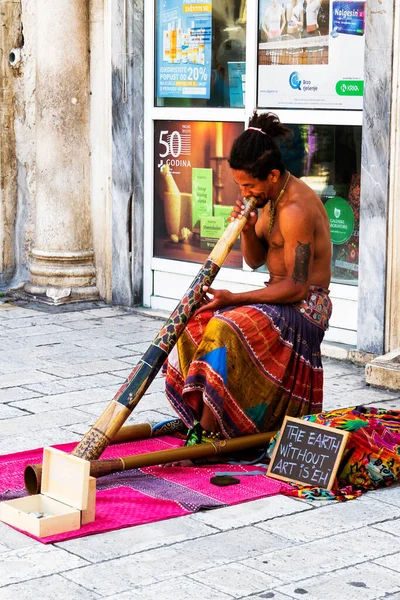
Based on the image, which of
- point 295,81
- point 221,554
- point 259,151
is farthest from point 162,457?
point 295,81

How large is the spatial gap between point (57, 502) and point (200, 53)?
4351mm

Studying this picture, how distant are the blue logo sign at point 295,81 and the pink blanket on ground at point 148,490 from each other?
297cm

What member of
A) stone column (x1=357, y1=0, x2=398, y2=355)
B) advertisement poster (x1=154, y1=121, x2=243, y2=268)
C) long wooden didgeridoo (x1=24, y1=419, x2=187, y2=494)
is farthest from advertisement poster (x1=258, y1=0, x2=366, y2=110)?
long wooden didgeridoo (x1=24, y1=419, x2=187, y2=494)

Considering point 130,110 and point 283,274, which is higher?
point 130,110

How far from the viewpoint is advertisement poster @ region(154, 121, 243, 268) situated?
25.1 feet

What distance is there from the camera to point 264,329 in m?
4.80

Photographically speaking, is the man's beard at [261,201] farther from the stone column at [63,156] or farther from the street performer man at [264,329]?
the stone column at [63,156]

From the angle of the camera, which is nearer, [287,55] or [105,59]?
[287,55]

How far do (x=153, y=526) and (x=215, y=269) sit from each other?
1.16 metres

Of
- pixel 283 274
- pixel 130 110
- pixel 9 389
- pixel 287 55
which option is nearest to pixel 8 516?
pixel 283 274

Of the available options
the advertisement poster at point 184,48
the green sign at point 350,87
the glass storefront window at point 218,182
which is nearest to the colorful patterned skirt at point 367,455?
the glass storefront window at point 218,182

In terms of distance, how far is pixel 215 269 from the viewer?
15.6 feet

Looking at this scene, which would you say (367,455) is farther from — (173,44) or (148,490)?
(173,44)

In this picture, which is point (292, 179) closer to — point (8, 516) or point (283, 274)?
point (283, 274)
